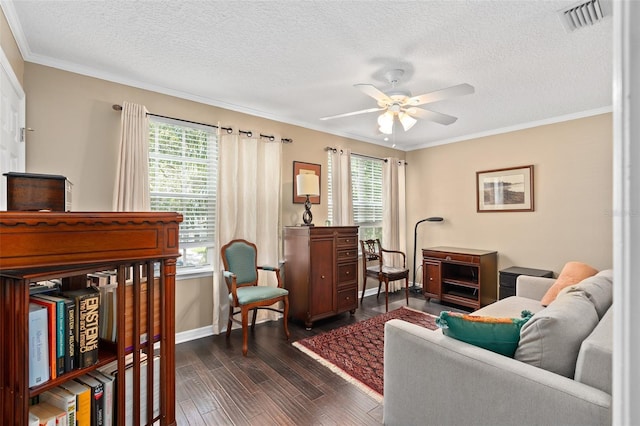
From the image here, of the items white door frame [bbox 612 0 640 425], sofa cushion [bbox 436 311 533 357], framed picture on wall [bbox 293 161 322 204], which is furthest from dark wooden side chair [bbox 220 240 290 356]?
white door frame [bbox 612 0 640 425]

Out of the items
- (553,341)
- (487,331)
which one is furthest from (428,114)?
(553,341)

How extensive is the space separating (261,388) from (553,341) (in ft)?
6.30

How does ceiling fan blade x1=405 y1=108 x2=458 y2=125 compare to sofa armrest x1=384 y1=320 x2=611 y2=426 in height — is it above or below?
above

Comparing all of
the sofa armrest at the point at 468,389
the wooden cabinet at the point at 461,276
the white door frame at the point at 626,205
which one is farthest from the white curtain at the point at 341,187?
the white door frame at the point at 626,205

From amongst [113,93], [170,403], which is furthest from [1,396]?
[113,93]

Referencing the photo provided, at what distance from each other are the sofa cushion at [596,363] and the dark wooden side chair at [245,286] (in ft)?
7.99

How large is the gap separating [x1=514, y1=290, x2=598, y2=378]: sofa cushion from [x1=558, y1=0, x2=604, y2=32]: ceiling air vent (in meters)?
1.78

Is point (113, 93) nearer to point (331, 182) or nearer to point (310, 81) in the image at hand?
point (310, 81)

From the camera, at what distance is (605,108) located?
11.7 ft

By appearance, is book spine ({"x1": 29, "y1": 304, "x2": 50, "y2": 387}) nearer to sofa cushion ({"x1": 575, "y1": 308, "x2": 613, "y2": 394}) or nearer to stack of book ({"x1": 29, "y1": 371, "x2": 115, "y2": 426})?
stack of book ({"x1": 29, "y1": 371, "x2": 115, "y2": 426})

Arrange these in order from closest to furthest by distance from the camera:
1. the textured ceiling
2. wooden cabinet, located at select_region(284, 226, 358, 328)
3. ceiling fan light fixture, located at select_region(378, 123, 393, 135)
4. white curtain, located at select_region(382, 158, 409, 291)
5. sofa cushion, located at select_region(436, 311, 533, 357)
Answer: sofa cushion, located at select_region(436, 311, 533, 357), the textured ceiling, ceiling fan light fixture, located at select_region(378, 123, 393, 135), wooden cabinet, located at select_region(284, 226, 358, 328), white curtain, located at select_region(382, 158, 409, 291)

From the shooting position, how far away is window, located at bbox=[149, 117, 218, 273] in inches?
123

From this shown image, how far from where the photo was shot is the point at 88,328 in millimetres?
1279

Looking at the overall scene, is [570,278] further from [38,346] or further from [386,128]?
[38,346]
